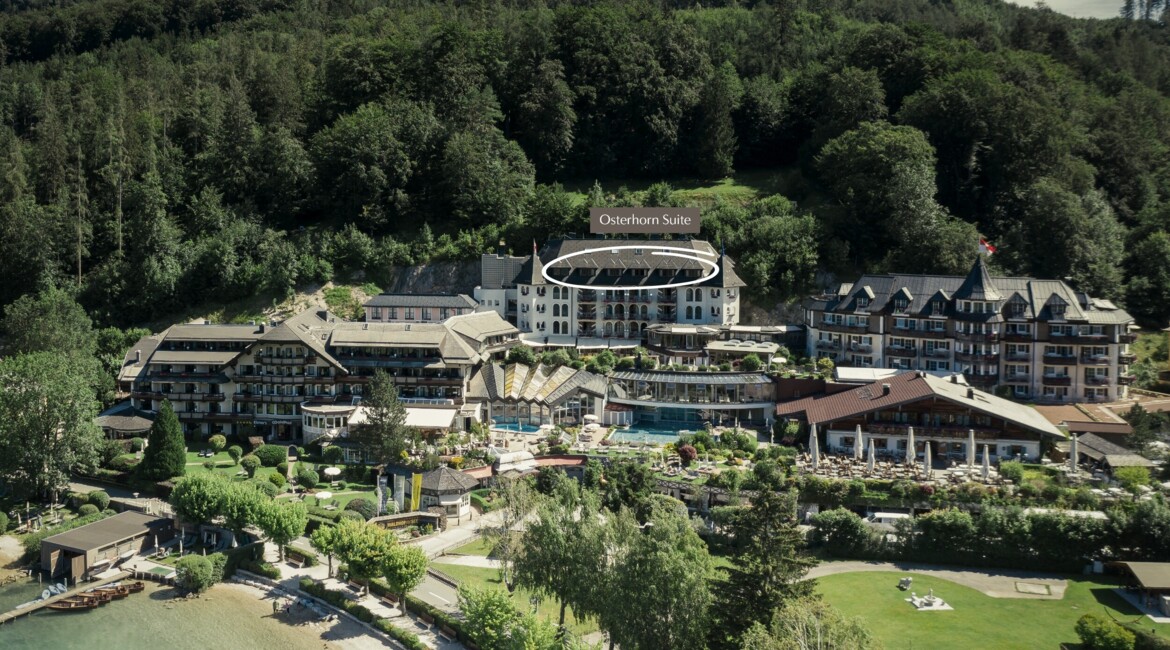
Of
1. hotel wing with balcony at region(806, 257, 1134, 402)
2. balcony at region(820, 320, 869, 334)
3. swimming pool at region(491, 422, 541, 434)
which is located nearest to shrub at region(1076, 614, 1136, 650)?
hotel wing with balcony at region(806, 257, 1134, 402)

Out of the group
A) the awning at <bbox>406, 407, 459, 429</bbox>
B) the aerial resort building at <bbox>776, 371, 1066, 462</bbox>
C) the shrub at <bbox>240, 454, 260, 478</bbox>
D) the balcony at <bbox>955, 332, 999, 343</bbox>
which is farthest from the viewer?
the balcony at <bbox>955, 332, 999, 343</bbox>

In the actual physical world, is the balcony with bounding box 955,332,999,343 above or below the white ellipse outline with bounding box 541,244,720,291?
below

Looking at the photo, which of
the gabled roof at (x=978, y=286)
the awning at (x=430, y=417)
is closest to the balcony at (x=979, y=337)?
the gabled roof at (x=978, y=286)

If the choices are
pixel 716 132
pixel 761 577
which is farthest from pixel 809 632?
pixel 716 132

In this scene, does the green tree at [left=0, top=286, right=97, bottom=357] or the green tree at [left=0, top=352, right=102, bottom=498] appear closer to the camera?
the green tree at [left=0, top=352, right=102, bottom=498]

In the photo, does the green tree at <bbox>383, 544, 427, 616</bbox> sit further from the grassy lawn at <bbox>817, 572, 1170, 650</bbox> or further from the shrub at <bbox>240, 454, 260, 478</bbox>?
the shrub at <bbox>240, 454, 260, 478</bbox>

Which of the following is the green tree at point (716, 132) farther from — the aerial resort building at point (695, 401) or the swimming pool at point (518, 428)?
the swimming pool at point (518, 428)

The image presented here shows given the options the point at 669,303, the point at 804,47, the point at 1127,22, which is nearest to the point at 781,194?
the point at 669,303
